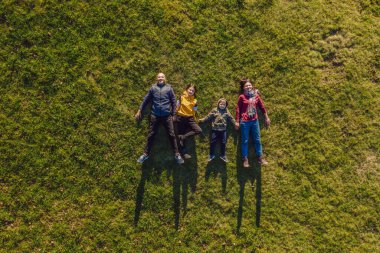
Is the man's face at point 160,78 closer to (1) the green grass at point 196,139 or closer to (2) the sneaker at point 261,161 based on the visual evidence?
(1) the green grass at point 196,139

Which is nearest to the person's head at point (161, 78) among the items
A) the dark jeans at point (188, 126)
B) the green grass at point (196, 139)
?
the green grass at point (196, 139)

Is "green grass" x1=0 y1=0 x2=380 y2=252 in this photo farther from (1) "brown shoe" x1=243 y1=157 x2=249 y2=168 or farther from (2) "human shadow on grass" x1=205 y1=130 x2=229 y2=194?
(1) "brown shoe" x1=243 y1=157 x2=249 y2=168

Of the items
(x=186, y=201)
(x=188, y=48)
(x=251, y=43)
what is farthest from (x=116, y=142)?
(x=251, y=43)

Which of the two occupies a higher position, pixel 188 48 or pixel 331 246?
pixel 188 48

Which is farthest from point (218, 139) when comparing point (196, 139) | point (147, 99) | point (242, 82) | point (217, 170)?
point (147, 99)

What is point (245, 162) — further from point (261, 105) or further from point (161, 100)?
point (161, 100)

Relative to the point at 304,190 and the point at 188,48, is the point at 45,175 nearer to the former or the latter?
the point at 188,48
